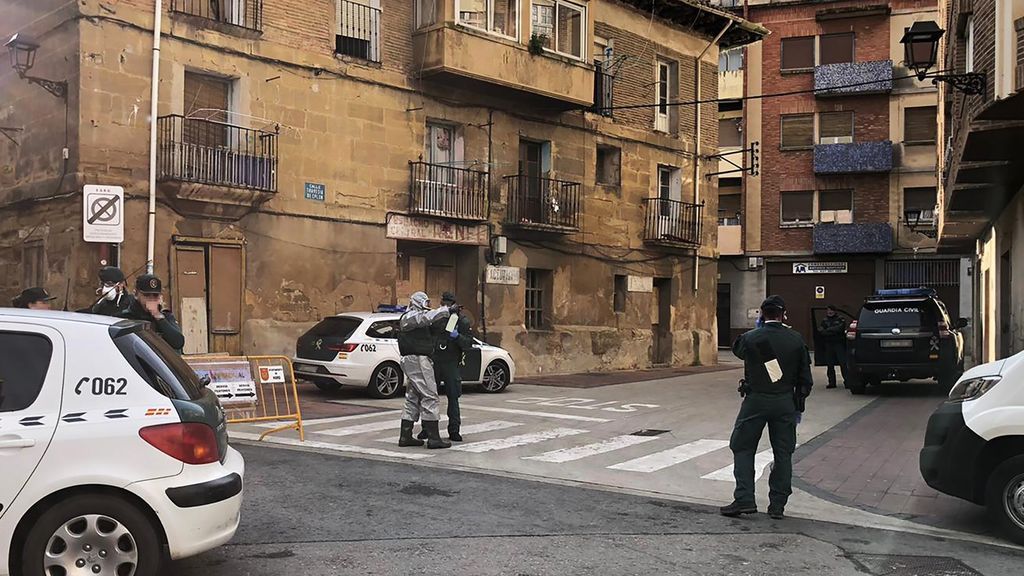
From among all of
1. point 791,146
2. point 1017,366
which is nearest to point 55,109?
point 1017,366

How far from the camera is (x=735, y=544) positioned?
5.95 metres

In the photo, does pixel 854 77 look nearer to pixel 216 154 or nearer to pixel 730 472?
pixel 216 154

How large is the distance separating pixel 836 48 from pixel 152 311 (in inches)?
1303

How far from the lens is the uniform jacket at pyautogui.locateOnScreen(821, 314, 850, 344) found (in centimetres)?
1803

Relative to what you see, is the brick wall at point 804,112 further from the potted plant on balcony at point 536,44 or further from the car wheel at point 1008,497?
the car wheel at point 1008,497

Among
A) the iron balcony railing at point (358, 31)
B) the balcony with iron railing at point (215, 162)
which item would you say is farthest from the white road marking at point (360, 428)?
the iron balcony railing at point (358, 31)

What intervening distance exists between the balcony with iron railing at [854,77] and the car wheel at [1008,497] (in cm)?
3052

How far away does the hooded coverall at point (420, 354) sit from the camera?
9562 mm

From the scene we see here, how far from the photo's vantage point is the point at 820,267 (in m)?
35.6

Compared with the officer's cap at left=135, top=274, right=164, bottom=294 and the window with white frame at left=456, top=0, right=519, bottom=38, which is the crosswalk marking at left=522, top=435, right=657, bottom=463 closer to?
the officer's cap at left=135, top=274, right=164, bottom=294

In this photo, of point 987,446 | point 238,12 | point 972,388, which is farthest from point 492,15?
point 987,446

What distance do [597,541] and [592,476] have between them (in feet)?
8.49

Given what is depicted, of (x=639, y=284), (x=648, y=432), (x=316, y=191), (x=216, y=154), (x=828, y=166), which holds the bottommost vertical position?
(x=648, y=432)

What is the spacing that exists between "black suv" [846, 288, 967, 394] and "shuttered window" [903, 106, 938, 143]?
20.4 meters
